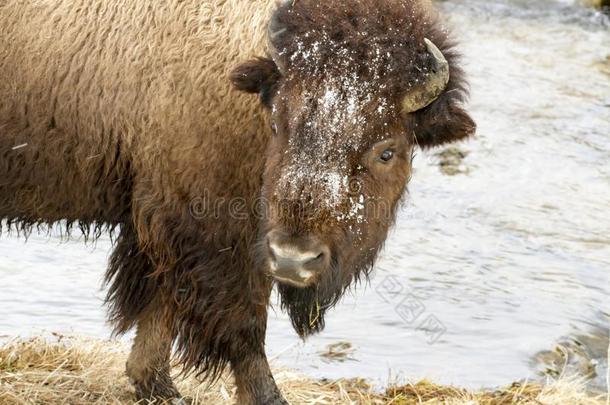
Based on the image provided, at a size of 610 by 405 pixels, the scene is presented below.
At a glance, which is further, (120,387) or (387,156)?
(120,387)

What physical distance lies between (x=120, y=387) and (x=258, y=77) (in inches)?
94.8

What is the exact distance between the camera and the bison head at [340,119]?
5102mm

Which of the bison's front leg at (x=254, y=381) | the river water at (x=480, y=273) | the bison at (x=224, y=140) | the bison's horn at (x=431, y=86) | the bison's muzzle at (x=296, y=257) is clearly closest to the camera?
the bison's muzzle at (x=296, y=257)

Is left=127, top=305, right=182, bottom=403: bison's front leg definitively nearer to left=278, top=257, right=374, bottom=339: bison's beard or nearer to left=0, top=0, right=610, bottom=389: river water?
left=278, top=257, right=374, bottom=339: bison's beard

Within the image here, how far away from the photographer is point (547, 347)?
27.0 ft

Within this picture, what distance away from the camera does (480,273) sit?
9.67m

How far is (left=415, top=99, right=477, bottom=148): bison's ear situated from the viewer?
18.1 ft

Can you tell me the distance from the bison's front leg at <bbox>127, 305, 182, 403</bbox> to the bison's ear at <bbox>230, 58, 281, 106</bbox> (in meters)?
1.77

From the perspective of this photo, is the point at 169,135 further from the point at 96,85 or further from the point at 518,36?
the point at 518,36

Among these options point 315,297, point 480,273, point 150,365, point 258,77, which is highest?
point 258,77

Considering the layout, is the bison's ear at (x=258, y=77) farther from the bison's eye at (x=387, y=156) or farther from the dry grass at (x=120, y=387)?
the dry grass at (x=120, y=387)

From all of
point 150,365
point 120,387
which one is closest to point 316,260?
point 150,365

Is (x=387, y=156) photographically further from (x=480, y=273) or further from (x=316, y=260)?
(x=480, y=273)

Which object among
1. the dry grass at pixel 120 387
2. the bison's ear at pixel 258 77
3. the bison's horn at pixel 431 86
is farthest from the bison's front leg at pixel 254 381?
the bison's horn at pixel 431 86
